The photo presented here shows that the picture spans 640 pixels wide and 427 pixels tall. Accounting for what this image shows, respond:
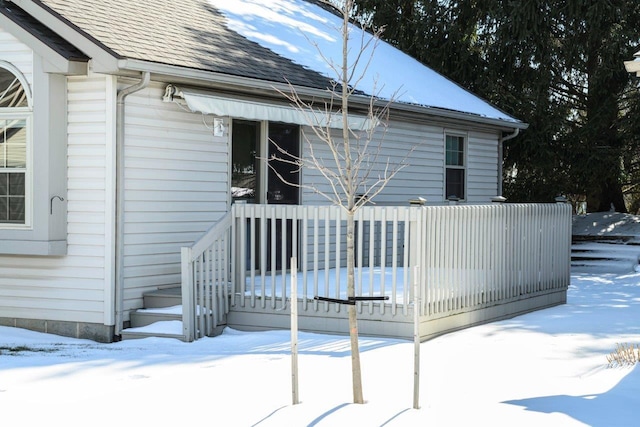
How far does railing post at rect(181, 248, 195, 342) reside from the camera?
10.1 metres

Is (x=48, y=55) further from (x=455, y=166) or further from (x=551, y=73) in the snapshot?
(x=551, y=73)

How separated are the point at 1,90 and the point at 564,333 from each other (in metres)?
6.85

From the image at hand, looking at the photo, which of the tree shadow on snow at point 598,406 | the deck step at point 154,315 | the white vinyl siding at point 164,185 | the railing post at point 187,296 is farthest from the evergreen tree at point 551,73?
the tree shadow on snow at point 598,406

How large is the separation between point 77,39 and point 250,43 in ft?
12.3

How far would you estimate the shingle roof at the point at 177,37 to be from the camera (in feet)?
35.6

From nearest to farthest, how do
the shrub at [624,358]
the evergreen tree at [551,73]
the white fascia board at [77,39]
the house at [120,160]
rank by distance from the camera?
the shrub at [624,358] < the white fascia board at [77,39] < the house at [120,160] < the evergreen tree at [551,73]

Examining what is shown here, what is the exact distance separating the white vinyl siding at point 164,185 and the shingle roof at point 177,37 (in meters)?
0.56

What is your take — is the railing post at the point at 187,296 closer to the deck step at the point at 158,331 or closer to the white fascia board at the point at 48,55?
the deck step at the point at 158,331

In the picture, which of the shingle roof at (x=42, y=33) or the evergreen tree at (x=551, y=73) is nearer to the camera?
the shingle roof at (x=42, y=33)

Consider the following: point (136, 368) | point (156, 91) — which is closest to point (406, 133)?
point (156, 91)

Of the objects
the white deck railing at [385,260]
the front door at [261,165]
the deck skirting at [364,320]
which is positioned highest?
the front door at [261,165]

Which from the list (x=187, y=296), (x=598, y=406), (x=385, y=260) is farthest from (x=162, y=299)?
(x=598, y=406)

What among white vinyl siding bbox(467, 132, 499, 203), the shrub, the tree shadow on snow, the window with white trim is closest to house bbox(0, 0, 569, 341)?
the shrub

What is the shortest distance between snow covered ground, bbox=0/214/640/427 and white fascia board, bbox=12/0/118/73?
9.59 ft
